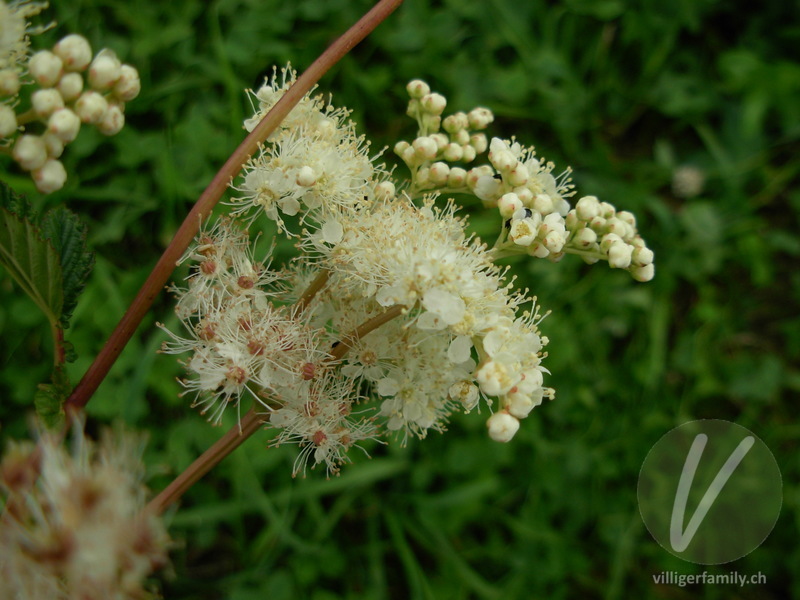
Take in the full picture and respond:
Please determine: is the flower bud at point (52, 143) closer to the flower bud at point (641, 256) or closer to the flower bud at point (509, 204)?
the flower bud at point (509, 204)

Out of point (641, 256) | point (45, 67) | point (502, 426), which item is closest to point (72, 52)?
point (45, 67)

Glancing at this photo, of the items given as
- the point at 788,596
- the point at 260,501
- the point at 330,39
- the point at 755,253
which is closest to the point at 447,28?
the point at 330,39

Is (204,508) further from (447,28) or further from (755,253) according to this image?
(755,253)

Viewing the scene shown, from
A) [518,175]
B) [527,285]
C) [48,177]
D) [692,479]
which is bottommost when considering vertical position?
[692,479]

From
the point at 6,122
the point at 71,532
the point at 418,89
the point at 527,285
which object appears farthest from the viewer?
the point at 527,285

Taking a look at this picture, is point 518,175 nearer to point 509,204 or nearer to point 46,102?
point 509,204

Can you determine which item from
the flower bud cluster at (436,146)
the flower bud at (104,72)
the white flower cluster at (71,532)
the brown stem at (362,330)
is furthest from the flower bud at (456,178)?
the white flower cluster at (71,532)

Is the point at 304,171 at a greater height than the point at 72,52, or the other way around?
the point at 72,52

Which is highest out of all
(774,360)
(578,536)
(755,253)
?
(755,253)

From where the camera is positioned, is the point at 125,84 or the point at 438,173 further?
the point at 438,173
